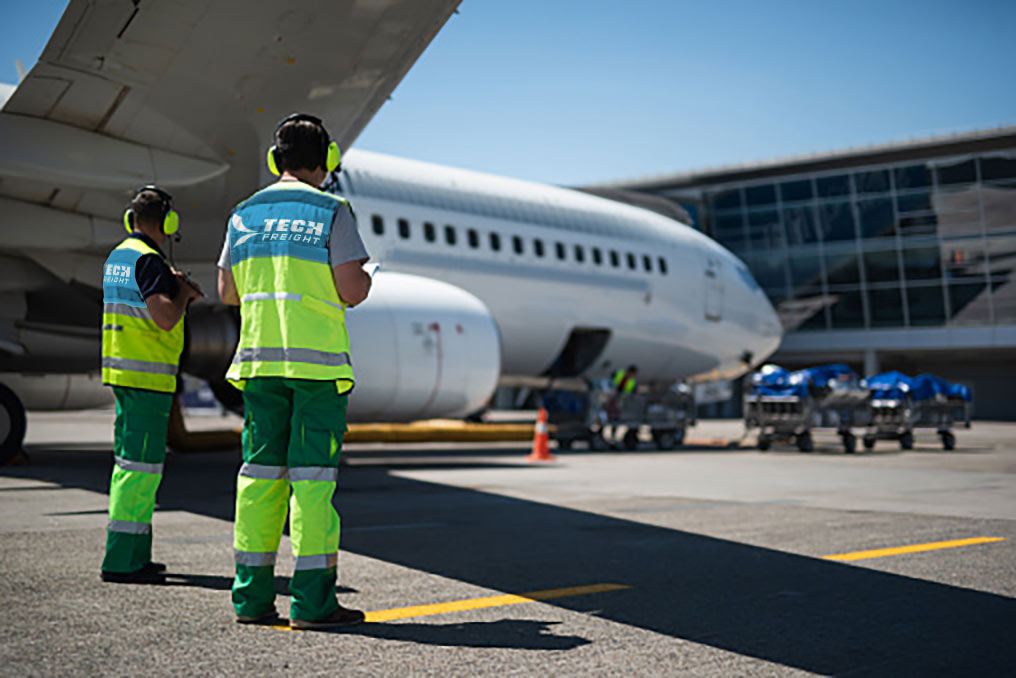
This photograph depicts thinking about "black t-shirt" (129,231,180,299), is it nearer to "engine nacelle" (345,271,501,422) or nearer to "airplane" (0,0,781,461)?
"airplane" (0,0,781,461)

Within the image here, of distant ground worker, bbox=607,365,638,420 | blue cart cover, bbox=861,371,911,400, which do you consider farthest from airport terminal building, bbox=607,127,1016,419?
distant ground worker, bbox=607,365,638,420

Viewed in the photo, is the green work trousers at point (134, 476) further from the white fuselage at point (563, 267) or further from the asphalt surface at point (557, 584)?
the white fuselage at point (563, 267)

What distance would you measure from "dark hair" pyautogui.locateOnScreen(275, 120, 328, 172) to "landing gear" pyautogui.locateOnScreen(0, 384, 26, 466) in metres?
7.82

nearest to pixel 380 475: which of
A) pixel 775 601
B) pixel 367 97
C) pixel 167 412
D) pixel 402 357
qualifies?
pixel 402 357

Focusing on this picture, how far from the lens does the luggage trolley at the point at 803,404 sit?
18.6m

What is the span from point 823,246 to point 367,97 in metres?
39.2

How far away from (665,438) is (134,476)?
629 inches

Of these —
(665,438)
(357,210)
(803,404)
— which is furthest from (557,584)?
(665,438)

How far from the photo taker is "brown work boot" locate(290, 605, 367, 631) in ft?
12.6

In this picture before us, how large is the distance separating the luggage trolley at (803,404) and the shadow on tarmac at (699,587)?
11266mm

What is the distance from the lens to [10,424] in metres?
10.9

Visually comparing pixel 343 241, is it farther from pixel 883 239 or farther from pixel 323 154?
pixel 883 239

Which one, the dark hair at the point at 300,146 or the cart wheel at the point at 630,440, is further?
the cart wheel at the point at 630,440

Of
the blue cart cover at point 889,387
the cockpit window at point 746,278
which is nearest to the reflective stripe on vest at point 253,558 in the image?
the blue cart cover at point 889,387
